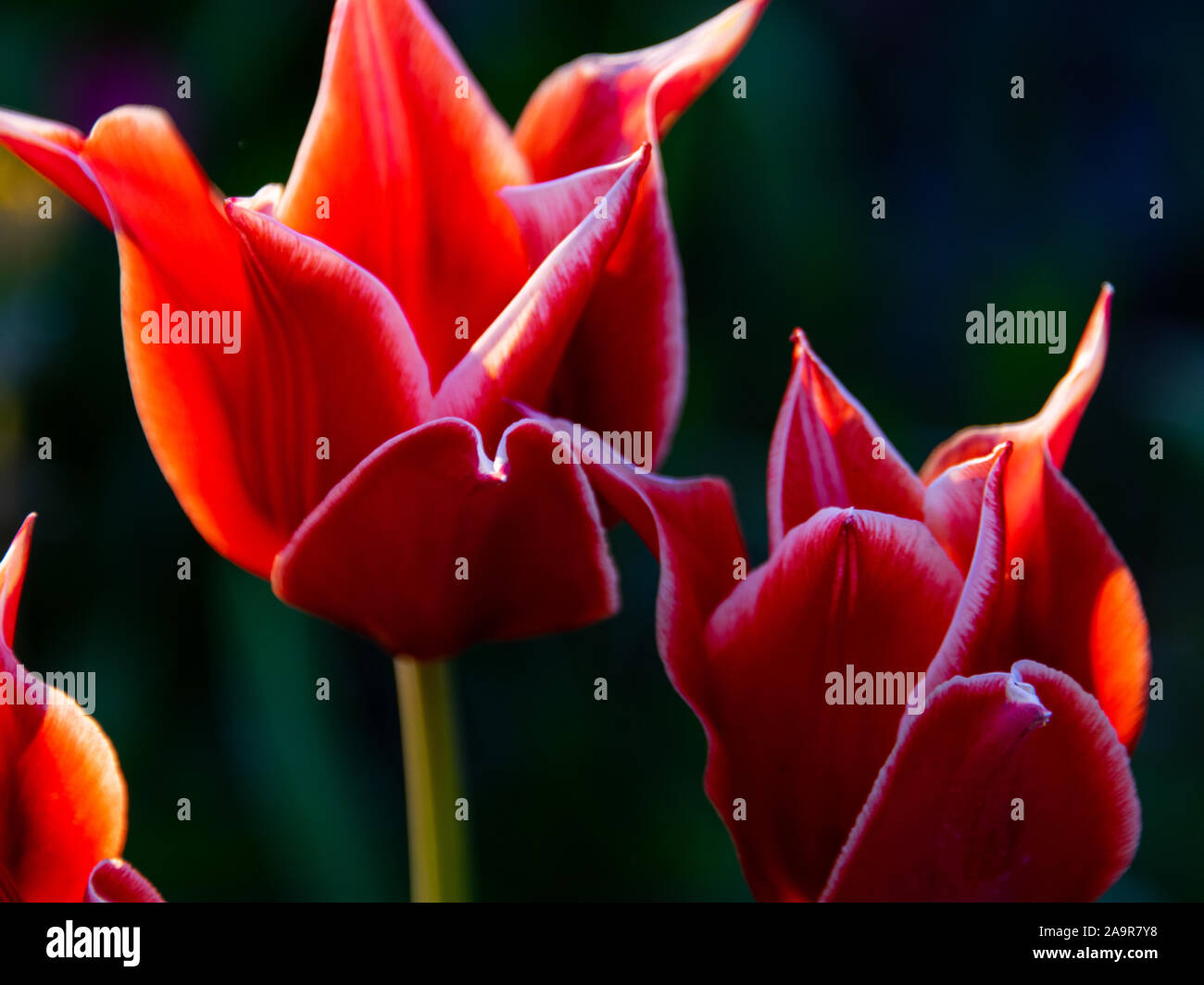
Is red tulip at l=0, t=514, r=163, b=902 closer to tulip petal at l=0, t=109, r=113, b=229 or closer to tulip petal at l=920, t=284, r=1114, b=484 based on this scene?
tulip petal at l=0, t=109, r=113, b=229

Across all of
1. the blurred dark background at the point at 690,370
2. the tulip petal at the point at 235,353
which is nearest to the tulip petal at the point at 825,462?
the tulip petal at the point at 235,353

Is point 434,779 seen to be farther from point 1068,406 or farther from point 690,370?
point 690,370

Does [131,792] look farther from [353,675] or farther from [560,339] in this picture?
[560,339]

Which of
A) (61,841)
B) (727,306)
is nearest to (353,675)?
(727,306)

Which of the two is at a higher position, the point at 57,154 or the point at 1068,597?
the point at 57,154

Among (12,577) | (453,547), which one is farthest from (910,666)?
(12,577)

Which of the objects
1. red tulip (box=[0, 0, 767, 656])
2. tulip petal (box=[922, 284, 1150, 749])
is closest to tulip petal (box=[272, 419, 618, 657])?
red tulip (box=[0, 0, 767, 656])
